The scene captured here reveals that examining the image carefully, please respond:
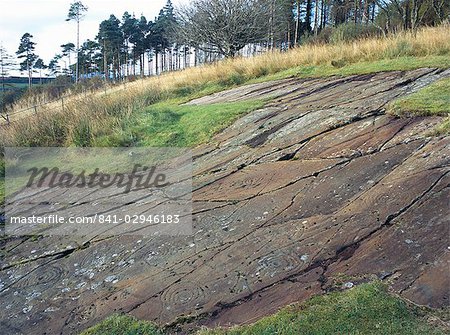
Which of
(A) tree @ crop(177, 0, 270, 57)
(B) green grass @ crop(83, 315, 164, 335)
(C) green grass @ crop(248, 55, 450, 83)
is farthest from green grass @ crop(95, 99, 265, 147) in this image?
(A) tree @ crop(177, 0, 270, 57)

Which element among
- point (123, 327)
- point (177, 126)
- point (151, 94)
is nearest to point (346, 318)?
point (123, 327)

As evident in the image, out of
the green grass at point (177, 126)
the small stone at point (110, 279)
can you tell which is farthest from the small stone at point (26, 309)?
the green grass at point (177, 126)

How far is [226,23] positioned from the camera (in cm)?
1897

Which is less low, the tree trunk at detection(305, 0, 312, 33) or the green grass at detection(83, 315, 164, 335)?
the tree trunk at detection(305, 0, 312, 33)

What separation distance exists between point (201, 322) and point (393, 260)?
149 cm

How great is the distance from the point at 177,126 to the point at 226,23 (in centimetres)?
1293

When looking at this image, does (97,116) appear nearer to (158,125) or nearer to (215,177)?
(158,125)

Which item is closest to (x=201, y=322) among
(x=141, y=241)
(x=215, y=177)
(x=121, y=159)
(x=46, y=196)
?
(x=141, y=241)

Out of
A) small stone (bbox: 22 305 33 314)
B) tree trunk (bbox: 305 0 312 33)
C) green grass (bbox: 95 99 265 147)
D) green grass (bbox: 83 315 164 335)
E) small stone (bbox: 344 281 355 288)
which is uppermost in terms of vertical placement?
tree trunk (bbox: 305 0 312 33)

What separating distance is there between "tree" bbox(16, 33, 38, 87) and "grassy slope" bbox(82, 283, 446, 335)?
2175 inches

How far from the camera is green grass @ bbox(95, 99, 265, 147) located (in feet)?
22.7

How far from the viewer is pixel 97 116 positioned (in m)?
Answer: 8.91

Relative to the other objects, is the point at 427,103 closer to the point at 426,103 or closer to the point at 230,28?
the point at 426,103

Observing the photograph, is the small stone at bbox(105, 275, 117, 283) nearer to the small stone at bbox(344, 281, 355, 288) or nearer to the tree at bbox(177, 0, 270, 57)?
the small stone at bbox(344, 281, 355, 288)
